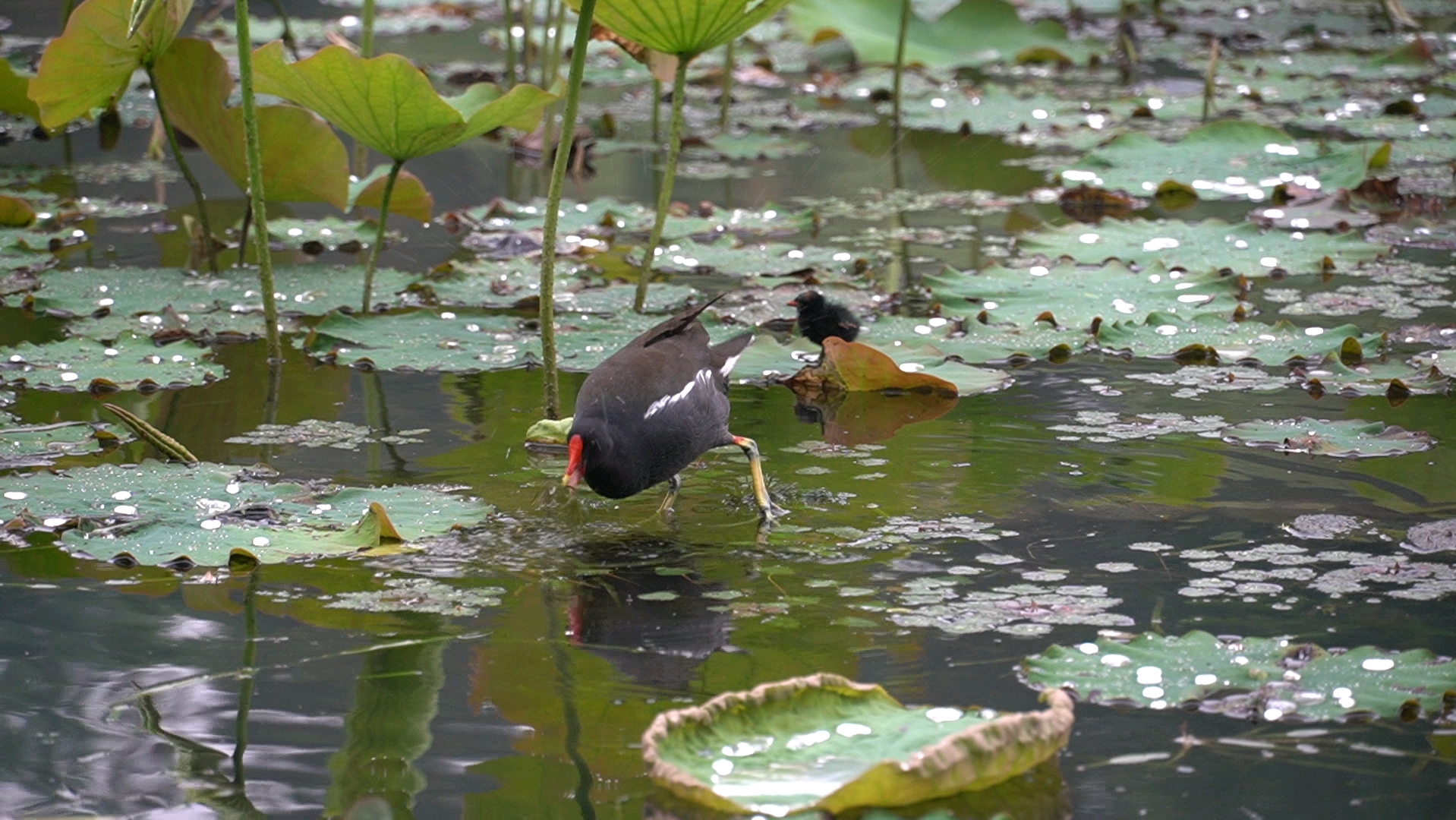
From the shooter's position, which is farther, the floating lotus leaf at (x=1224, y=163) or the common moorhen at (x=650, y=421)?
the floating lotus leaf at (x=1224, y=163)

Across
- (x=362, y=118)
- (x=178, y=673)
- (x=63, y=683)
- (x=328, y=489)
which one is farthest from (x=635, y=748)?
(x=362, y=118)

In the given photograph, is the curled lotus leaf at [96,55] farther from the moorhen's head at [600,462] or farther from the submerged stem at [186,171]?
the moorhen's head at [600,462]

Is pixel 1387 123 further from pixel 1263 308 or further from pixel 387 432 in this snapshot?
pixel 387 432

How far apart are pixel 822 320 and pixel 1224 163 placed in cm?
303

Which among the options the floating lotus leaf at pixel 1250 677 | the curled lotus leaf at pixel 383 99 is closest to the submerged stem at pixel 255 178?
the curled lotus leaf at pixel 383 99

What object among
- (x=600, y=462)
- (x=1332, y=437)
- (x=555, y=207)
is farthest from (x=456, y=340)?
(x=1332, y=437)

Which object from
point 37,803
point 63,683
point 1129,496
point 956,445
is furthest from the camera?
point 956,445

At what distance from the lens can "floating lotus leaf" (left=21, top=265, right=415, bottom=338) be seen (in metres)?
4.87

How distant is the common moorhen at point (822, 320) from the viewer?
4.50m

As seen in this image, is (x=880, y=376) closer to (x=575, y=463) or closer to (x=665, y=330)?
(x=665, y=330)

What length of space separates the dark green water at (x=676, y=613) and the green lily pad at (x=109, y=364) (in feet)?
0.18

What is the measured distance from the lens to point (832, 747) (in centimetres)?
223

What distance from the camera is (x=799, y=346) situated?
4695 millimetres

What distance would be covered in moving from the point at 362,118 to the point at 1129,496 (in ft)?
7.40
